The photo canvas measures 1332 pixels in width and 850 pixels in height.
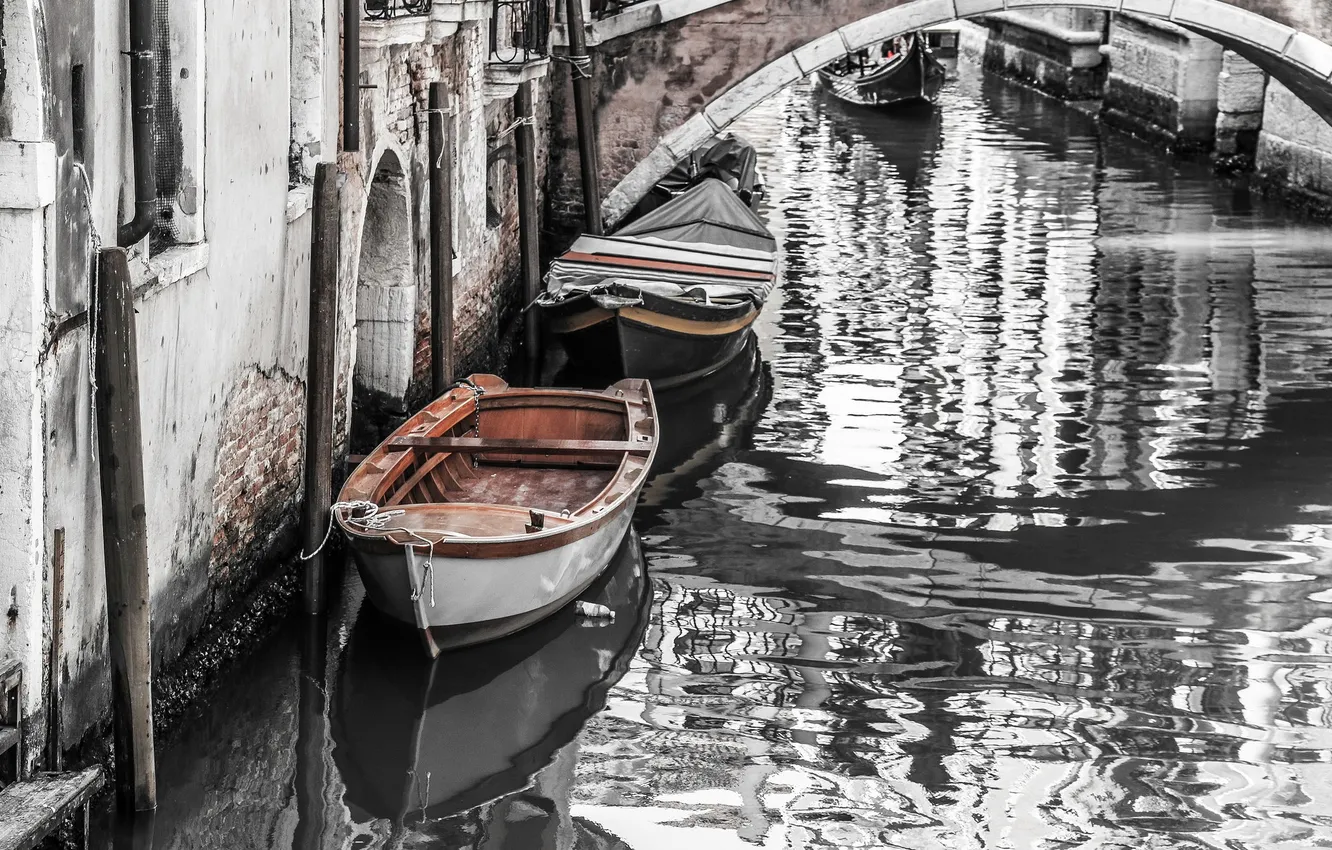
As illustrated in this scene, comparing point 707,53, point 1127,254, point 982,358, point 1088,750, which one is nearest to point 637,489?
point 1088,750

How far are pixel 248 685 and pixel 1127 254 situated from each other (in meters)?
6.95

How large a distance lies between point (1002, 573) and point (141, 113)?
2766 millimetres

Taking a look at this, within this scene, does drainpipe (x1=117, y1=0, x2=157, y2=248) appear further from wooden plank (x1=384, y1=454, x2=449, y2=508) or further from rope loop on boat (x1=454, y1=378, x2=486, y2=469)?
rope loop on boat (x1=454, y1=378, x2=486, y2=469)

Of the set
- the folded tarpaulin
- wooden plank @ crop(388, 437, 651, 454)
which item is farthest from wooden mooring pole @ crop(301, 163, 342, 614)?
the folded tarpaulin

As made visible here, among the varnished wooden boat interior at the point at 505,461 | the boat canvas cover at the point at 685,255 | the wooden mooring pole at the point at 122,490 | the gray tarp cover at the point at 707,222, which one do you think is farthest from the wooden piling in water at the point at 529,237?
the wooden mooring pole at the point at 122,490

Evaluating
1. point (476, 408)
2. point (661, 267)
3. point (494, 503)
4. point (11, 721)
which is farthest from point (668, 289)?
point (11, 721)

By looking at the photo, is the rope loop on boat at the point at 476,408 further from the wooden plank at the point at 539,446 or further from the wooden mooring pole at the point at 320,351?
the wooden mooring pole at the point at 320,351

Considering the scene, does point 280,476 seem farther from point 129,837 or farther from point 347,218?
point 129,837

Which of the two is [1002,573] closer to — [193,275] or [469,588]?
[469,588]

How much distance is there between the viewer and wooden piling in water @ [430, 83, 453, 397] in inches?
225

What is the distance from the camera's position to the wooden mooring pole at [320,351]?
4332 millimetres

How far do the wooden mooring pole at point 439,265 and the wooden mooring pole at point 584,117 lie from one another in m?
2.48

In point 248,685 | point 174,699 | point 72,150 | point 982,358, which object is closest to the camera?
point 72,150

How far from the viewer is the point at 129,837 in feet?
10.6
